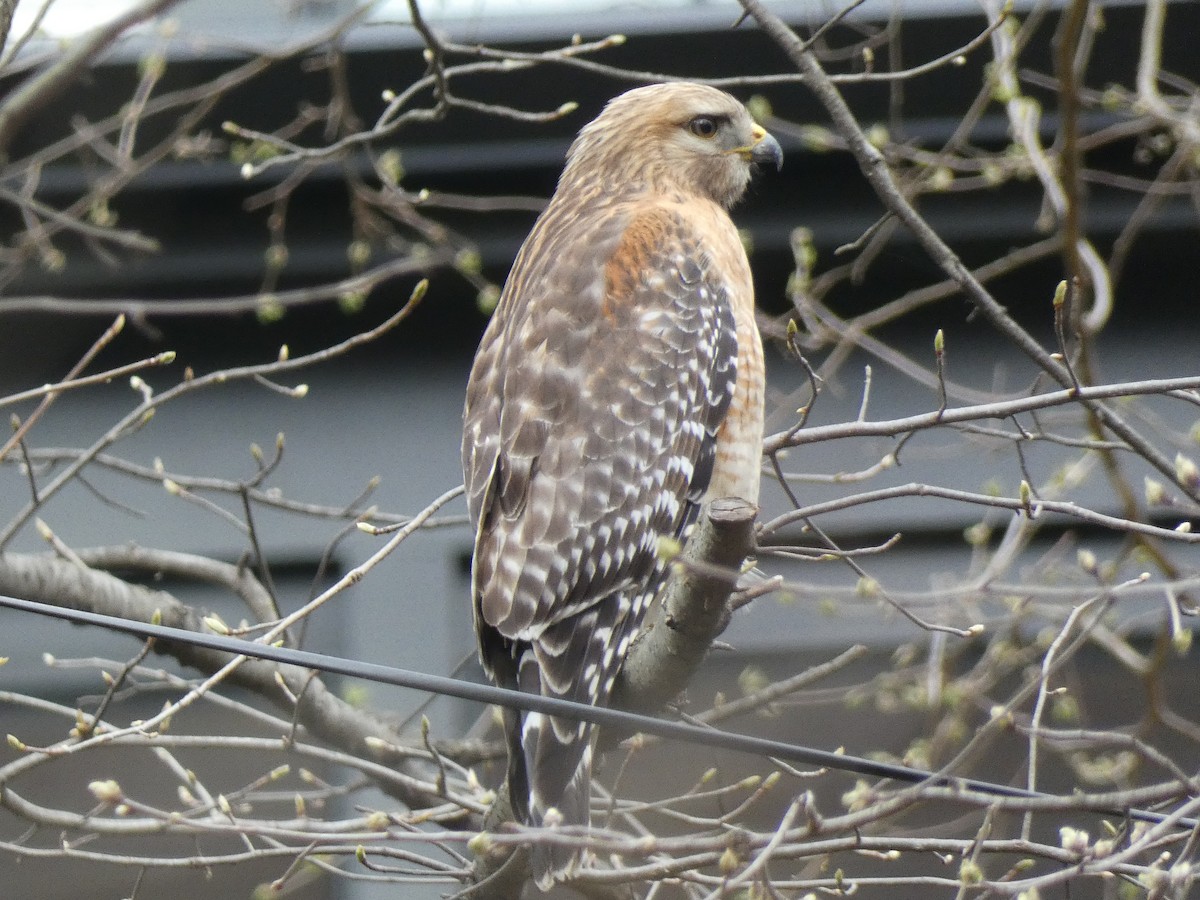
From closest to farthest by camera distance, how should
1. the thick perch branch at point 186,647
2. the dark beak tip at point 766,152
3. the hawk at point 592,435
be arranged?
1. the hawk at point 592,435
2. the thick perch branch at point 186,647
3. the dark beak tip at point 766,152

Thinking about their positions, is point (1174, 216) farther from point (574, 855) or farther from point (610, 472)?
point (574, 855)

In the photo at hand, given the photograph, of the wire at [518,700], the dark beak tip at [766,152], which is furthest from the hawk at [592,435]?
the wire at [518,700]

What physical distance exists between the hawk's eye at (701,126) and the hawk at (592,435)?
166 mm

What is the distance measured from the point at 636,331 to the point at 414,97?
2955mm

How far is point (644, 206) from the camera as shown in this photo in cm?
408

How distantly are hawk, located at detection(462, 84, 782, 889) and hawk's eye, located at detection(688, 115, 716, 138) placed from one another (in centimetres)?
17

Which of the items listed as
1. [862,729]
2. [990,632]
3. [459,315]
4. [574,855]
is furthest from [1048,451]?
[574,855]

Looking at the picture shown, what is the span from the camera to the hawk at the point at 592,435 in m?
3.12

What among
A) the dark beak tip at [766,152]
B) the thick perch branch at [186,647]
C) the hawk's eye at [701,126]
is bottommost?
the thick perch branch at [186,647]

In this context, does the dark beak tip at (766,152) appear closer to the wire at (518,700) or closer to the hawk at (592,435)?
the hawk at (592,435)

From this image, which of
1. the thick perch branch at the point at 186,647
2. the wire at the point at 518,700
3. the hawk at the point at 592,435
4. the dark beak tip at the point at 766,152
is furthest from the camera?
the dark beak tip at the point at 766,152

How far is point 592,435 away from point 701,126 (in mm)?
1334

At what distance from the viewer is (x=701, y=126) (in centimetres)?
441

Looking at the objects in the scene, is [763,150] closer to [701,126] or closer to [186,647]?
[701,126]
